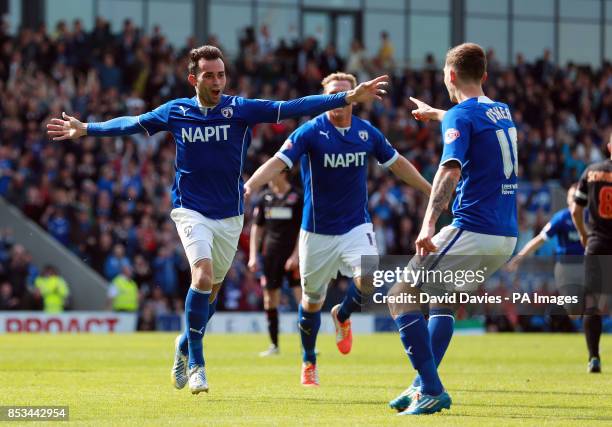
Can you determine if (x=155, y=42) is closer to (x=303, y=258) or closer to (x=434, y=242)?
(x=303, y=258)

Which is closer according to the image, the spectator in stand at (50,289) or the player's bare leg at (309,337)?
the player's bare leg at (309,337)

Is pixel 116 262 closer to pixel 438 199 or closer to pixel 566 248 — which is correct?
pixel 566 248

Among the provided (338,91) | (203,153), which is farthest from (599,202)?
(203,153)

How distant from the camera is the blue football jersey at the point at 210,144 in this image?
9945 mm

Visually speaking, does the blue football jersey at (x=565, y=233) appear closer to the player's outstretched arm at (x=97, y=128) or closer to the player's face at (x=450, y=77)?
the player's outstretched arm at (x=97, y=128)

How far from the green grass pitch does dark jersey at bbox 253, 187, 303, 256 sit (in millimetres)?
1526

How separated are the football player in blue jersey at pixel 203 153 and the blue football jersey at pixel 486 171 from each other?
1896 millimetres

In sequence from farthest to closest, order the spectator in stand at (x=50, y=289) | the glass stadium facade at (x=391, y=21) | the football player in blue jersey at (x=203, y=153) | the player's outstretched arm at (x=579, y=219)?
the glass stadium facade at (x=391, y=21), the spectator in stand at (x=50, y=289), the player's outstretched arm at (x=579, y=219), the football player in blue jersey at (x=203, y=153)

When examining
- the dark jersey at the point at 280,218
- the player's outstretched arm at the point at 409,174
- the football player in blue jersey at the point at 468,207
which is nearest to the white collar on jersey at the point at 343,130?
the player's outstretched arm at the point at 409,174

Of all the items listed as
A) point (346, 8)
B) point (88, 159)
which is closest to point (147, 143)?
point (88, 159)

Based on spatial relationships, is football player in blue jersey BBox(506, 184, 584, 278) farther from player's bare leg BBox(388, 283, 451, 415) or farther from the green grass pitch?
player's bare leg BBox(388, 283, 451, 415)

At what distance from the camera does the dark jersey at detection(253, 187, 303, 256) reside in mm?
16906

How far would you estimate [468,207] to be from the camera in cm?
853

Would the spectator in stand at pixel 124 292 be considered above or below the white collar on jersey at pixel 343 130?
below
